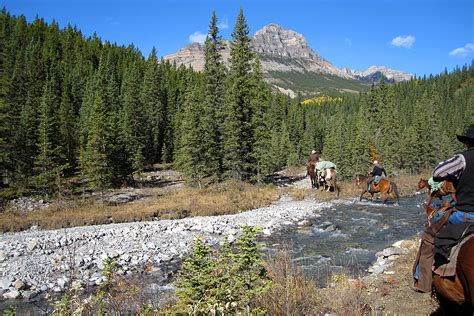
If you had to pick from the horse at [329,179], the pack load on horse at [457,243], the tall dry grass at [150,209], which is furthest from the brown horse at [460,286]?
the horse at [329,179]

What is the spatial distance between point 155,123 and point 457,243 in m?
66.0

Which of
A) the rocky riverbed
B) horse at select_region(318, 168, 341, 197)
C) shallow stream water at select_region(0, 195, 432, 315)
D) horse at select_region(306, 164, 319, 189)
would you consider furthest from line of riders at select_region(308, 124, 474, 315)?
horse at select_region(306, 164, 319, 189)

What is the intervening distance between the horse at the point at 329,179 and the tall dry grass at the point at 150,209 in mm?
4032

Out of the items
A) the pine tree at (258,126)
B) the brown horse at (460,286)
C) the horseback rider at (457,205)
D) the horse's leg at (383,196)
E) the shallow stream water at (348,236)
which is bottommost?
the shallow stream water at (348,236)

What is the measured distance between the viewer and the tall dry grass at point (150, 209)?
2083cm

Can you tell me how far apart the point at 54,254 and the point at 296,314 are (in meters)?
11.6

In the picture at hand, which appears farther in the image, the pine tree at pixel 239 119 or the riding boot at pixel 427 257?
the pine tree at pixel 239 119

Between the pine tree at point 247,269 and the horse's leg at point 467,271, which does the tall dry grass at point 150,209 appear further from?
the horse's leg at point 467,271

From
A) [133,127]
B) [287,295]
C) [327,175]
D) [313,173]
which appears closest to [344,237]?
[287,295]

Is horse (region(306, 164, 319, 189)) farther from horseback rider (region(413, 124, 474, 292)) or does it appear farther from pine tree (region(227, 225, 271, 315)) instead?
pine tree (region(227, 225, 271, 315))

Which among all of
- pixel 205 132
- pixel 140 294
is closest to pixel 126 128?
pixel 205 132

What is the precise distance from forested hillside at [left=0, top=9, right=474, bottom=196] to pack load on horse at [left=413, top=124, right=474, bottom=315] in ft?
91.3

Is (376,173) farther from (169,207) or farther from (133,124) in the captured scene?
(133,124)

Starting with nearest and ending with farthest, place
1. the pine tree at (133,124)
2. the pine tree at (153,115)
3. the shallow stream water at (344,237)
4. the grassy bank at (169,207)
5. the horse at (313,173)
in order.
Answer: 1. the shallow stream water at (344,237)
2. the grassy bank at (169,207)
3. the horse at (313,173)
4. the pine tree at (133,124)
5. the pine tree at (153,115)
